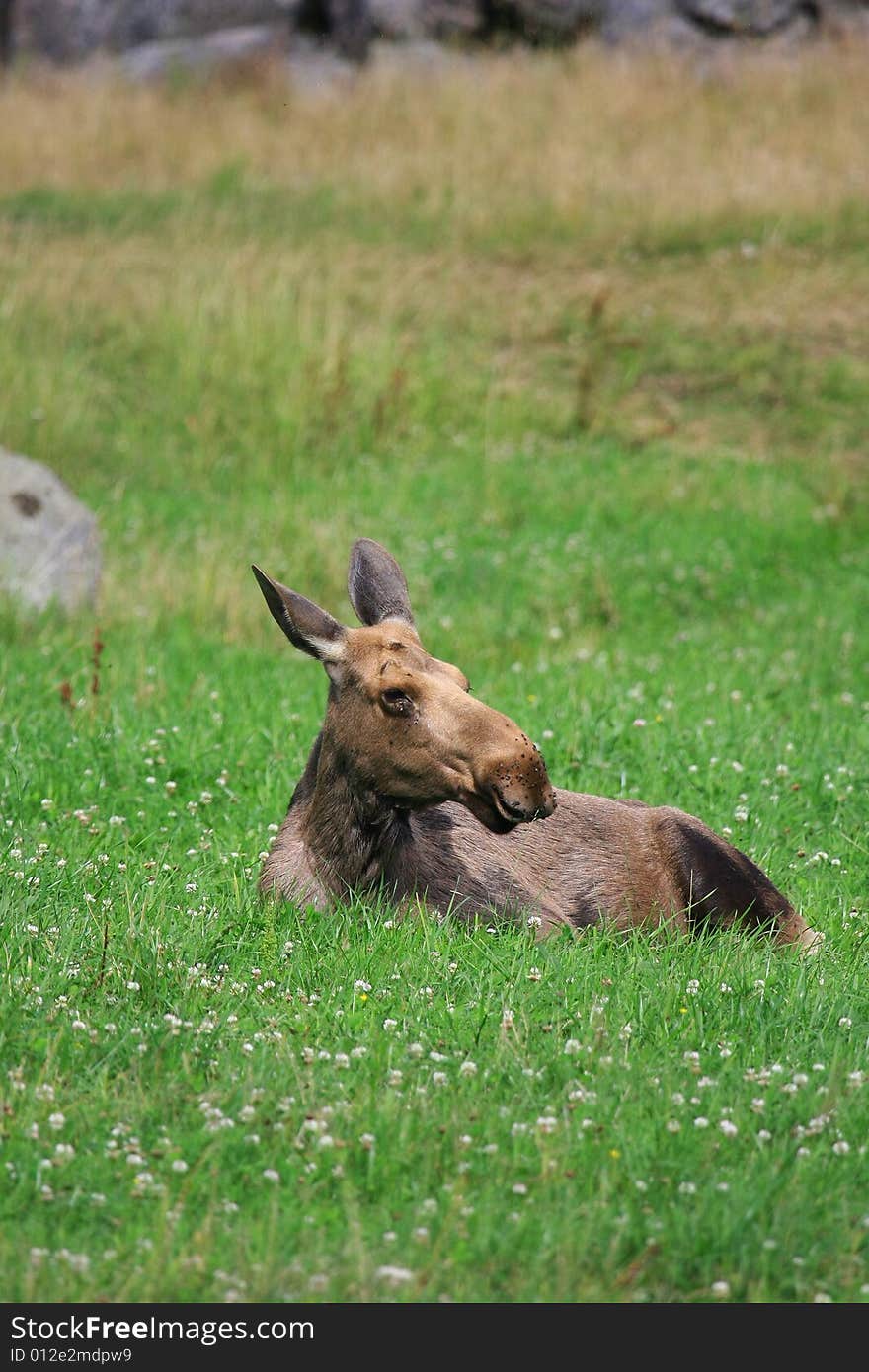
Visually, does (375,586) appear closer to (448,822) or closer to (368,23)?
(448,822)

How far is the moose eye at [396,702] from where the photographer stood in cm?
594

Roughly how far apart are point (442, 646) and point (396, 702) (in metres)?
5.68

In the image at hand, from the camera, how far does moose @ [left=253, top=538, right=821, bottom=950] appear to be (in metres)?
5.80

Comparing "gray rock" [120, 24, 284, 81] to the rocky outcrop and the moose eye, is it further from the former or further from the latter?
the moose eye

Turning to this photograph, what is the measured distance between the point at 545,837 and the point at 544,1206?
8.67ft

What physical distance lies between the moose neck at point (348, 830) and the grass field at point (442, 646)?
8.6 inches

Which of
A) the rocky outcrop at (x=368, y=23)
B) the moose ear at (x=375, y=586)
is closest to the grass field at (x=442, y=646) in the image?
the moose ear at (x=375, y=586)

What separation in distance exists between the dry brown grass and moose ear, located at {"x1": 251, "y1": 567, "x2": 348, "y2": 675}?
15.8 meters

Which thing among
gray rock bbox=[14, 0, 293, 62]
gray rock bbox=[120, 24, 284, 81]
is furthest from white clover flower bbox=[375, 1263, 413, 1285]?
gray rock bbox=[14, 0, 293, 62]

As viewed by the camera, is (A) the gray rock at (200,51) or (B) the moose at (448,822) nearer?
(B) the moose at (448,822)

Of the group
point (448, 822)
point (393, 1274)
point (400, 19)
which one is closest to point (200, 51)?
point (400, 19)

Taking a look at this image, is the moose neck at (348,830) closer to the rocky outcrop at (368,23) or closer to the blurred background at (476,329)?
the blurred background at (476,329)
